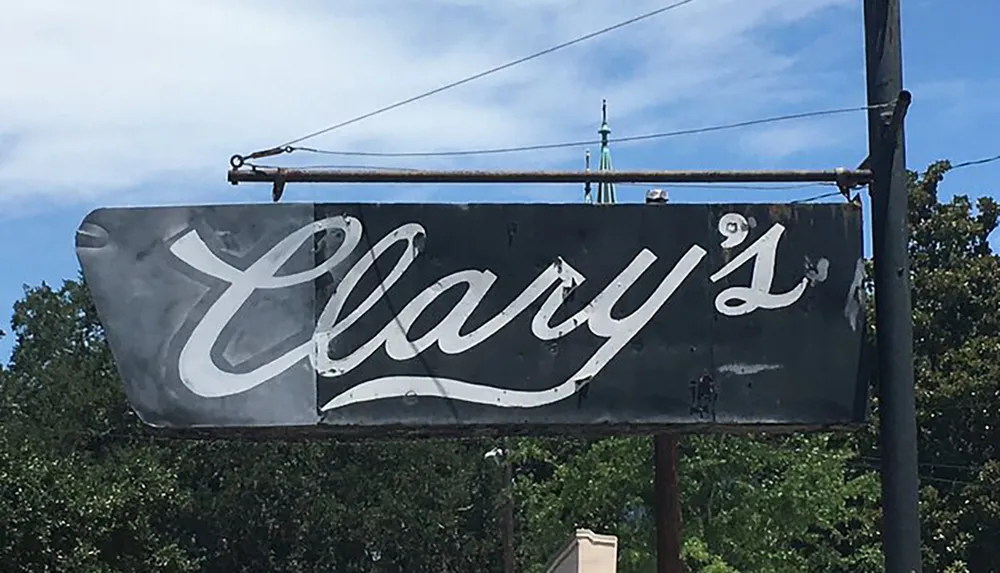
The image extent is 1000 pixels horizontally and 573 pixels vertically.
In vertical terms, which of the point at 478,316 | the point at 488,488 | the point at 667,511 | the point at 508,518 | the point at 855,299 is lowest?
the point at 508,518

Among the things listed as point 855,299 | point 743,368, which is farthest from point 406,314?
point 855,299

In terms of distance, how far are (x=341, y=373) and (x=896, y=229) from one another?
2905mm

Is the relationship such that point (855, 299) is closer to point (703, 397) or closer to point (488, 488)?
point (703, 397)

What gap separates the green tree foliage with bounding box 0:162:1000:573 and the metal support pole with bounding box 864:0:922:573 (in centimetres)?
1923

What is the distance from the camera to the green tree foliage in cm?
2789

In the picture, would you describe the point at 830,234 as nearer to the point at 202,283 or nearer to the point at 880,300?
the point at 880,300

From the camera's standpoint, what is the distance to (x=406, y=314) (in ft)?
24.8

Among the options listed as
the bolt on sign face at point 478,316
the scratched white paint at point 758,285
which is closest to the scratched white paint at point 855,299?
the bolt on sign face at point 478,316

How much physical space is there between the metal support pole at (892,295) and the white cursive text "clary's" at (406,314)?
1.94ft

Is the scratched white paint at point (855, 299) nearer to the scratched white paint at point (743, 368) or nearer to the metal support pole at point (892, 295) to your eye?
the metal support pole at point (892, 295)

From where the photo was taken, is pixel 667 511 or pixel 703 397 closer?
pixel 703 397

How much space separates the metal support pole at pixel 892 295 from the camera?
7633mm

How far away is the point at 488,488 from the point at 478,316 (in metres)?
38.2

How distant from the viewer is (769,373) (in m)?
7.69
